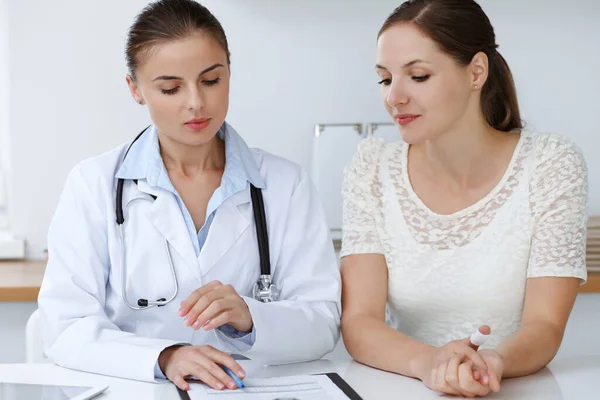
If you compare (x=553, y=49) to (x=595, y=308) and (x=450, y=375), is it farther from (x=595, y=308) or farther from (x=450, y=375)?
(x=450, y=375)

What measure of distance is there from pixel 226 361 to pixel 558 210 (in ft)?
2.23

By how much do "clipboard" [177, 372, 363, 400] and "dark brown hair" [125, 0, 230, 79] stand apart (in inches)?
24.6

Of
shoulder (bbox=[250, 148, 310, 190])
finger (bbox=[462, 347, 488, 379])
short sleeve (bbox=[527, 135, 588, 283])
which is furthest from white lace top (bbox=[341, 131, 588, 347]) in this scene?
finger (bbox=[462, 347, 488, 379])

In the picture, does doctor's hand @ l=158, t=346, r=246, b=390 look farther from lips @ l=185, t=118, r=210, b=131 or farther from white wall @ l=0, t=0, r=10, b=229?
white wall @ l=0, t=0, r=10, b=229

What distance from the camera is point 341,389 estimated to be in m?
1.16

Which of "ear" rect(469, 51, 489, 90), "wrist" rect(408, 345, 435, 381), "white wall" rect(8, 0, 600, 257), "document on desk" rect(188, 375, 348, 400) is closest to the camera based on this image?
"document on desk" rect(188, 375, 348, 400)

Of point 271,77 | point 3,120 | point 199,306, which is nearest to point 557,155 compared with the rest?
point 199,306

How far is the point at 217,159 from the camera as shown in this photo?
1614mm

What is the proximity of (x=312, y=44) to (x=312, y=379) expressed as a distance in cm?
140

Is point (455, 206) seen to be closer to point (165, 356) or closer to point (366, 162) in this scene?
point (366, 162)

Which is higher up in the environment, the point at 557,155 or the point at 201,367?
the point at 557,155

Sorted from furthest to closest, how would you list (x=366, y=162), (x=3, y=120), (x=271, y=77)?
(x=3, y=120) → (x=271, y=77) → (x=366, y=162)

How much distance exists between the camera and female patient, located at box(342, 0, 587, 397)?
57.6 inches

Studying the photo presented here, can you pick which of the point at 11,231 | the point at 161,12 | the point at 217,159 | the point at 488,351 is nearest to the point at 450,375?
the point at 488,351
